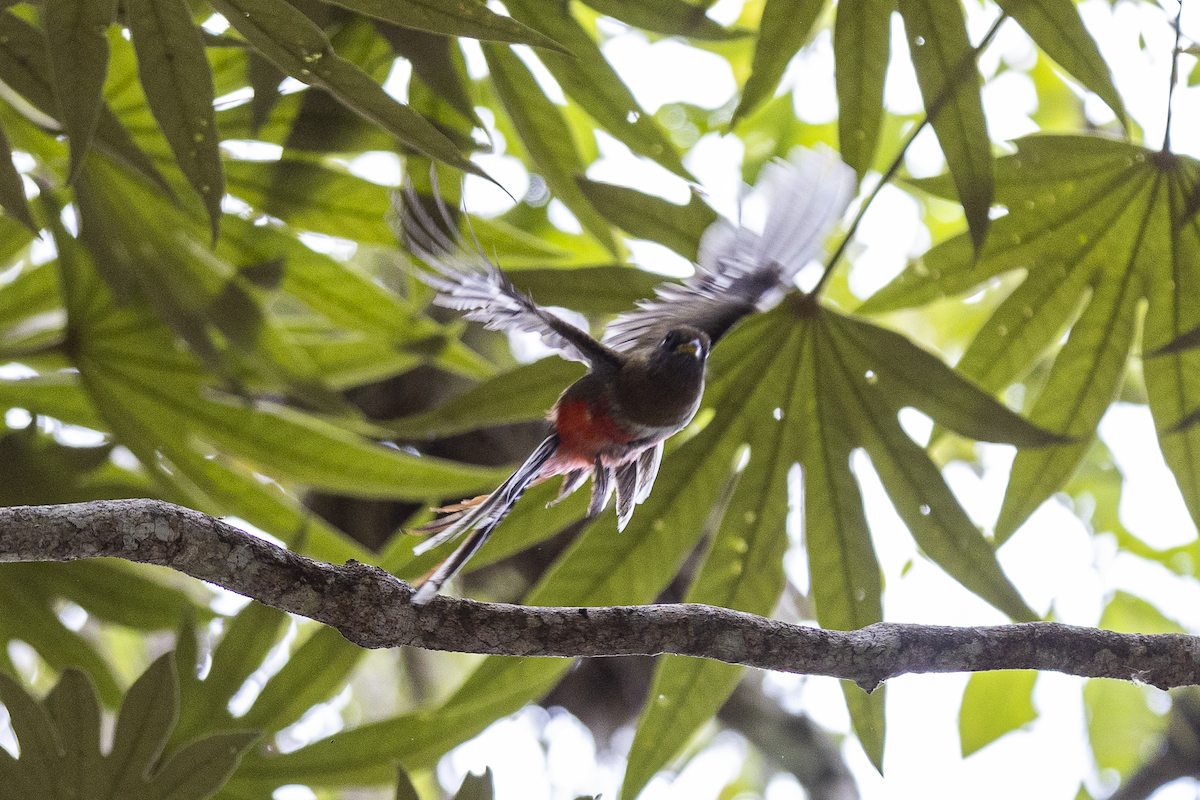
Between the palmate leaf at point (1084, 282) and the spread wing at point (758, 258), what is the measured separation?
2.05 feet

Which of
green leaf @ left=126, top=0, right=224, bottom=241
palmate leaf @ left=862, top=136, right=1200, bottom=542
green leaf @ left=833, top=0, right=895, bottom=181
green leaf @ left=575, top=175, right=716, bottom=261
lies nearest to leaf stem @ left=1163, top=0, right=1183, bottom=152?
palmate leaf @ left=862, top=136, right=1200, bottom=542

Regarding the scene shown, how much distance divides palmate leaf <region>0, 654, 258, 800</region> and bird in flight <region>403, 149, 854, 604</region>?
2.01ft

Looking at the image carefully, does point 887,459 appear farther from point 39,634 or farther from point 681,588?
point 39,634

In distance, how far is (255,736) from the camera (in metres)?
1.52

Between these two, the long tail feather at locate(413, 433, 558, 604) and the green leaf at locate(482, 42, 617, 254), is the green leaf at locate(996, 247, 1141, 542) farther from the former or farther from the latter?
the long tail feather at locate(413, 433, 558, 604)

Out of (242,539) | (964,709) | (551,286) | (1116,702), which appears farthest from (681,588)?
(242,539)

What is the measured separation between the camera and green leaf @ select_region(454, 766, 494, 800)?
138 cm

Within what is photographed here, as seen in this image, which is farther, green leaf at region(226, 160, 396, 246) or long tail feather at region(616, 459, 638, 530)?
green leaf at region(226, 160, 396, 246)

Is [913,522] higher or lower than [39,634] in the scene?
higher

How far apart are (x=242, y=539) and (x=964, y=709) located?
7.62 ft

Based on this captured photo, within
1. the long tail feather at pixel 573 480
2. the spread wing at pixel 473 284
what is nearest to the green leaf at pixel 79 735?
the long tail feather at pixel 573 480

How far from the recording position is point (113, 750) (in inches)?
58.7

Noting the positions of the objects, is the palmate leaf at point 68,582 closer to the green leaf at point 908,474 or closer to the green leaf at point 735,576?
the green leaf at point 735,576

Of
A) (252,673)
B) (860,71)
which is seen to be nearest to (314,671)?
(252,673)
